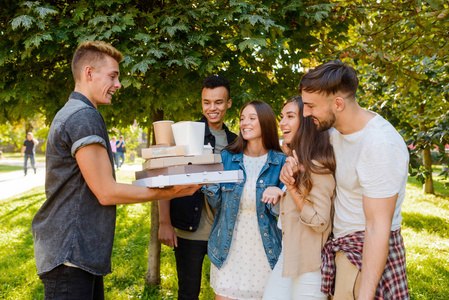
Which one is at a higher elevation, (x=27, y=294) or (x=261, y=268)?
(x=261, y=268)

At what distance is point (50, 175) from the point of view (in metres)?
1.94

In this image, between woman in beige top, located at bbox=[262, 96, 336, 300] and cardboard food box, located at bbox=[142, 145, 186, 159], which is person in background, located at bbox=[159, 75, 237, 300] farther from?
cardboard food box, located at bbox=[142, 145, 186, 159]

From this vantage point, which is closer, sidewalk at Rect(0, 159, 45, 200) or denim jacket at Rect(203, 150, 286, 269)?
denim jacket at Rect(203, 150, 286, 269)

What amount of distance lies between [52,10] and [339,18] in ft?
8.75

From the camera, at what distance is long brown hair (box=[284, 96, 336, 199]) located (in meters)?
2.05

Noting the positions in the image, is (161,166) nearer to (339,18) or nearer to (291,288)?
(291,288)

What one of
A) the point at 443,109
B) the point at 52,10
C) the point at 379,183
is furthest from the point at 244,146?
the point at 443,109

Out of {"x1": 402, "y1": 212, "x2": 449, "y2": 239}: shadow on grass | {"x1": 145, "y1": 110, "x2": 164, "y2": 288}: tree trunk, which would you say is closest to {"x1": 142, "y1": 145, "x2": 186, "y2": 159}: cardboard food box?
{"x1": 145, "y1": 110, "x2": 164, "y2": 288}: tree trunk

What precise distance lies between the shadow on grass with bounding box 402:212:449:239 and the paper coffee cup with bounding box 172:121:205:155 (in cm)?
718

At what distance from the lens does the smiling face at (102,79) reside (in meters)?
2.07

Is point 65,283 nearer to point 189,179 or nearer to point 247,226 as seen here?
point 189,179

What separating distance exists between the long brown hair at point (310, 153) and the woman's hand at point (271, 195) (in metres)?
0.29

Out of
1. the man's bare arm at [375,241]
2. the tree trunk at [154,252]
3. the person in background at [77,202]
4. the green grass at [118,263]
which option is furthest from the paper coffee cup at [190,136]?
the green grass at [118,263]

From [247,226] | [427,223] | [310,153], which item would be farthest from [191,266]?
[427,223]
